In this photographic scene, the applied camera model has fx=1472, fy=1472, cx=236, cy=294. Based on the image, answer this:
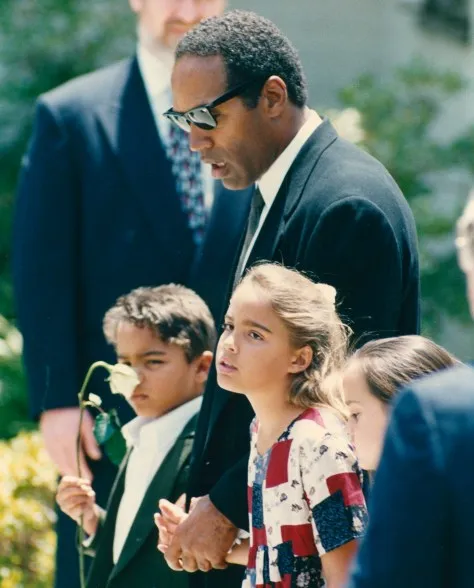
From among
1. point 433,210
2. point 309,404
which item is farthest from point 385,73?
point 309,404

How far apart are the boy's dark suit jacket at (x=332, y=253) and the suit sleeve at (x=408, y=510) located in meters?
1.24

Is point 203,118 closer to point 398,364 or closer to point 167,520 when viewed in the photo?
point 398,364

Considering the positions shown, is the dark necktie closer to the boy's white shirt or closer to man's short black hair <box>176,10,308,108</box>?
man's short black hair <box>176,10,308,108</box>

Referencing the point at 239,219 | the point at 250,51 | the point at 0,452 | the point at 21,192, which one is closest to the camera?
the point at 250,51

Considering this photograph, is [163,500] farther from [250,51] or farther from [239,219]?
[239,219]

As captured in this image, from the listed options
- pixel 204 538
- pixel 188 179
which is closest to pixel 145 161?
pixel 188 179

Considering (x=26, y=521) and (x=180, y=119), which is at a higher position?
(x=180, y=119)

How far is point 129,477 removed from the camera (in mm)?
3648

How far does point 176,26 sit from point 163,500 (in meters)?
1.90

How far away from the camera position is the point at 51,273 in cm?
450

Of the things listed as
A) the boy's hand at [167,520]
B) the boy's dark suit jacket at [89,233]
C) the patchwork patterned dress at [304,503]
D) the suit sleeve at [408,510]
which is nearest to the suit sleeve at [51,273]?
the boy's dark suit jacket at [89,233]

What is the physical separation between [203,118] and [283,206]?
0.26 meters

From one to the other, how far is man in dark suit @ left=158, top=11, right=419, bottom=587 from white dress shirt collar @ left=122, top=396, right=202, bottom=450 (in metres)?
0.33

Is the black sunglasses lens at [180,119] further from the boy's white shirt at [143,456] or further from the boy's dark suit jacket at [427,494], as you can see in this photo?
the boy's dark suit jacket at [427,494]
